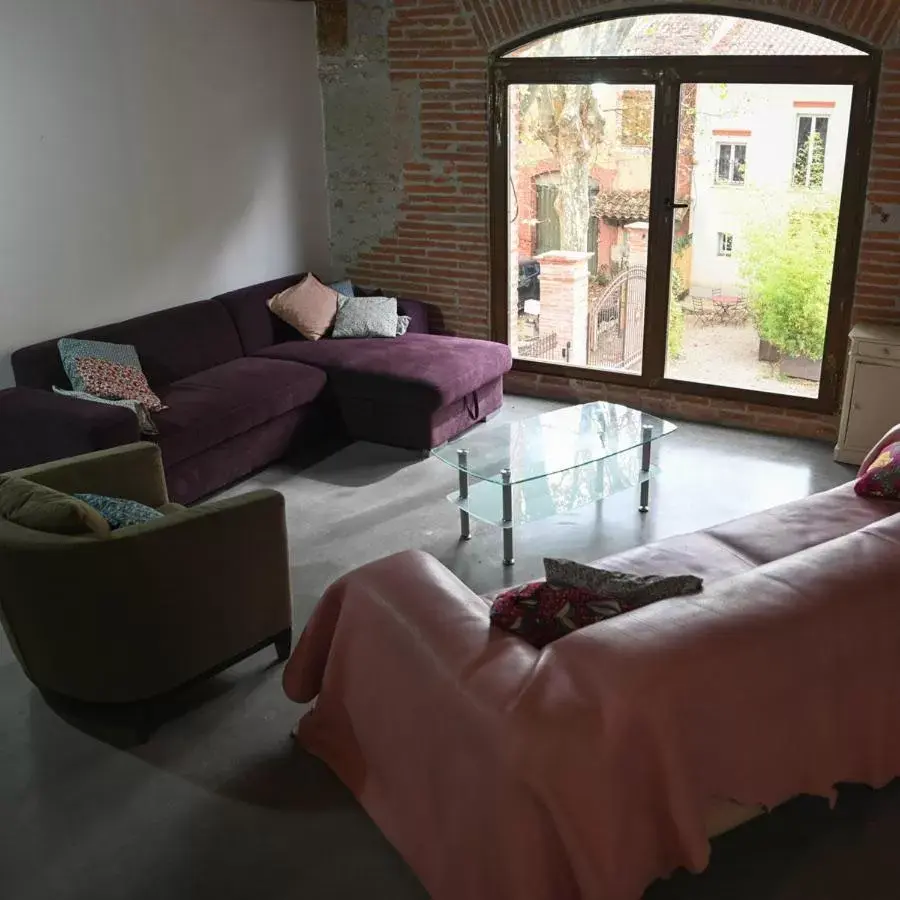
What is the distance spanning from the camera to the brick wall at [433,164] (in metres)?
5.71

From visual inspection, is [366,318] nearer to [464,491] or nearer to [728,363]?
[464,491]

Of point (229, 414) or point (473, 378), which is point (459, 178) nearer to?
point (473, 378)

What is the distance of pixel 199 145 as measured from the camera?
574 cm

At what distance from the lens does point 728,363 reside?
19.2 ft

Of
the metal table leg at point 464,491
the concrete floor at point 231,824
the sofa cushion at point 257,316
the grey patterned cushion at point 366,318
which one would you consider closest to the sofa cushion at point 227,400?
the sofa cushion at point 257,316

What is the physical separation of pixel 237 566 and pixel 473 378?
2585 millimetres

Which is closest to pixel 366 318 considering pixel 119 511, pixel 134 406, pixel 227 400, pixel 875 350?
pixel 227 400

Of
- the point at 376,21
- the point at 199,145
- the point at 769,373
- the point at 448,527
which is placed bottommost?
the point at 448,527

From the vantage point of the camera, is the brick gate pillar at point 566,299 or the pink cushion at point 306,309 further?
the brick gate pillar at point 566,299

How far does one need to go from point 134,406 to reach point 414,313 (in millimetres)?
2194

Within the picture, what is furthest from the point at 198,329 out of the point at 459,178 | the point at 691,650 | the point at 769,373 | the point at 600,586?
the point at 691,650

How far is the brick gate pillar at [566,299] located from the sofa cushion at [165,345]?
1936mm

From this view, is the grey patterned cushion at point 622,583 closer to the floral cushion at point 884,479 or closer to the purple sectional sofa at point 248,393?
the floral cushion at point 884,479

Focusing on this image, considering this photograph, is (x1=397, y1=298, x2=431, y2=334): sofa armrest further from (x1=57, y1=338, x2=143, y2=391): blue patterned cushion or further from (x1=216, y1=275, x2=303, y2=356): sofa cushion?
(x1=57, y1=338, x2=143, y2=391): blue patterned cushion
